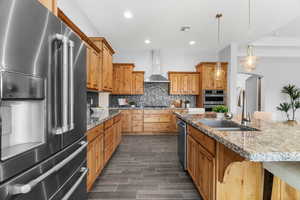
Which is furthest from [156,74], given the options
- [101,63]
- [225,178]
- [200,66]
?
[225,178]

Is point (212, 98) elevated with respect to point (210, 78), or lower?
lower

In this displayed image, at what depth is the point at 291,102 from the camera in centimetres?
670

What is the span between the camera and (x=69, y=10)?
10.2 feet

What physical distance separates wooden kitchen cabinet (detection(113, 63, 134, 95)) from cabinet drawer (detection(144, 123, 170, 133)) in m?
1.34

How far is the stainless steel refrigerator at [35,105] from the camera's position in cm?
79

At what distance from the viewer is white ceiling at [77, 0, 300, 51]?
335 centimetres

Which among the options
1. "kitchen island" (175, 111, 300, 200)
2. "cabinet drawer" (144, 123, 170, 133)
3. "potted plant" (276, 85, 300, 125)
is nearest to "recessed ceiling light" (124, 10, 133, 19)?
"kitchen island" (175, 111, 300, 200)

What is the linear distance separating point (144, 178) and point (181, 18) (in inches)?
134

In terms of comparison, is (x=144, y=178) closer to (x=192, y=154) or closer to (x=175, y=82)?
(x=192, y=154)

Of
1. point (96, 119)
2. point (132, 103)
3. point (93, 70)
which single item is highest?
point (93, 70)

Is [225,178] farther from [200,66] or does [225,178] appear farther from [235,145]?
[200,66]

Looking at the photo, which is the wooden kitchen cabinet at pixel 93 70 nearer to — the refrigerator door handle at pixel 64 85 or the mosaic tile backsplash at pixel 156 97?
the refrigerator door handle at pixel 64 85

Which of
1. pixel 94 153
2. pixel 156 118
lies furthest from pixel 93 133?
pixel 156 118

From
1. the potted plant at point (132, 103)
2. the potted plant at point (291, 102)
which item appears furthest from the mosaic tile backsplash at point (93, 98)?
the potted plant at point (291, 102)
